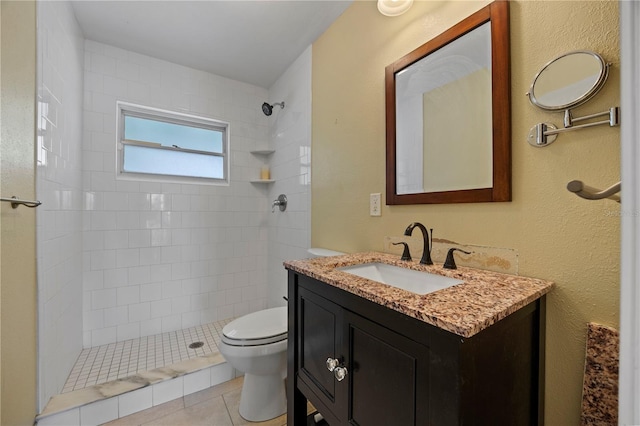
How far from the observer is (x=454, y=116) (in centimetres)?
107

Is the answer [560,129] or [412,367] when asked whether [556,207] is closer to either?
[560,129]

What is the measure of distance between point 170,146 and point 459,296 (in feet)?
8.14

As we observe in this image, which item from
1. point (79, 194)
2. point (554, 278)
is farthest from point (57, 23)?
point (554, 278)

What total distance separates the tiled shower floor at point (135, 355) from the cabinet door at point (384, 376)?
1561 mm

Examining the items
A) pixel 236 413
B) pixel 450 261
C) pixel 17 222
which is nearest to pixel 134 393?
pixel 236 413

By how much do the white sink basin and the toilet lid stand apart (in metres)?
0.63

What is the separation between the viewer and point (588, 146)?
747 millimetres

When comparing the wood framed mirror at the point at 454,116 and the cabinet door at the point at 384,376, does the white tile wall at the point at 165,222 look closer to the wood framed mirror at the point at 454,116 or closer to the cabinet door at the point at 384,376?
the wood framed mirror at the point at 454,116

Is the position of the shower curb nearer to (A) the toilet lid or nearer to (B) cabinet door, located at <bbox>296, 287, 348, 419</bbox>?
(A) the toilet lid

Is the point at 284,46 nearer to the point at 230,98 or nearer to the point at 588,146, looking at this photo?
the point at 230,98

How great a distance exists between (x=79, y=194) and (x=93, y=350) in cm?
115

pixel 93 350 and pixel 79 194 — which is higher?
pixel 79 194

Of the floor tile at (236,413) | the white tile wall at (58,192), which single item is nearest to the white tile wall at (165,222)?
the white tile wall at (58,192)

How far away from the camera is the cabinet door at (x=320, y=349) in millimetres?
828
